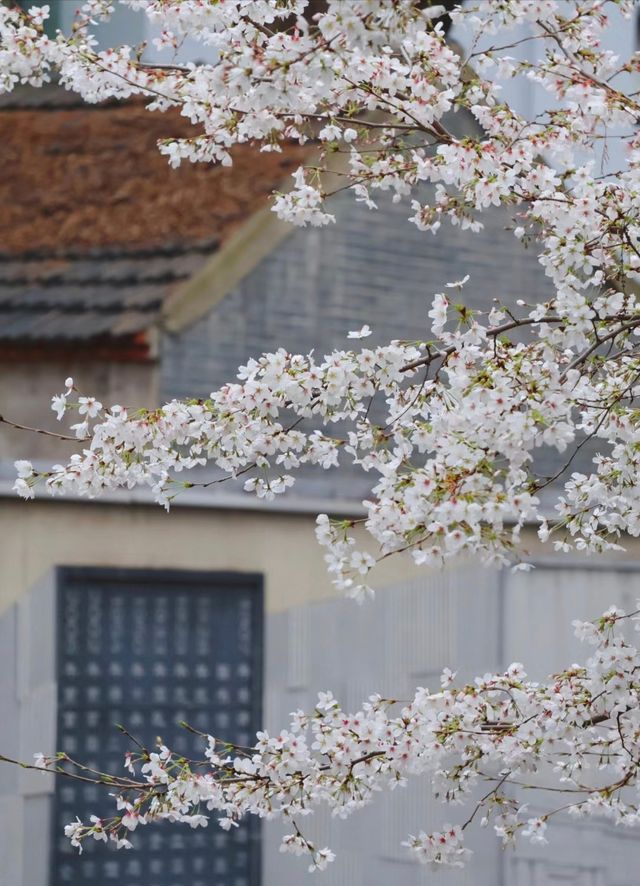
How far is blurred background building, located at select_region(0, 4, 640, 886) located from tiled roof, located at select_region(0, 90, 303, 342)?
0.04ft

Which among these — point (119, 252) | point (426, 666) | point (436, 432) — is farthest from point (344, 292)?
point (436, 432)

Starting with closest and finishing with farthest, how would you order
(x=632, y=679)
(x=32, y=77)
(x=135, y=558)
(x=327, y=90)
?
(x=327, y=90), (x=632, y=679), (x=32, y=77), (x=135, y=558)

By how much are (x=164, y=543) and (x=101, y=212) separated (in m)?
1.92

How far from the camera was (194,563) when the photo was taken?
926 cm

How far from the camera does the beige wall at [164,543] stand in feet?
28.8

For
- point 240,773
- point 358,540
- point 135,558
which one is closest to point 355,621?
point 358,540

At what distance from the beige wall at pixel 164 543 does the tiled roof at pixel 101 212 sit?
101 cm

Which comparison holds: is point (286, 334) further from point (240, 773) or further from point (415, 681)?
point (240, 773)

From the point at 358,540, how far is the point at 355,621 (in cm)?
→ 45

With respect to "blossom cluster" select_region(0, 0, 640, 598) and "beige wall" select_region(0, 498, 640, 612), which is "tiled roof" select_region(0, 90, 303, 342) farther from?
"blossom cluster" select_region(0, 0, 640, 598)

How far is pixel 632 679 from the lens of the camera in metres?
5.35

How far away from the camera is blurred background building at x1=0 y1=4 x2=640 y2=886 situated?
8.88 m

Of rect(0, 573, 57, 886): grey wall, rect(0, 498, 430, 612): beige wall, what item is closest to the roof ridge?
rect(0, 498, 430, 612): beige wall

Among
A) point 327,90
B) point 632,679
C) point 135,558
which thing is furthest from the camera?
point 135,558
